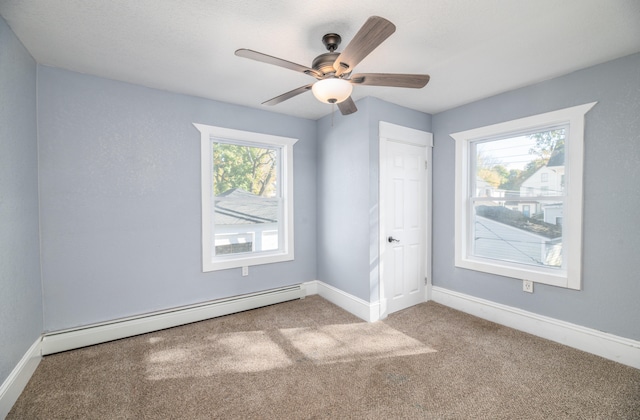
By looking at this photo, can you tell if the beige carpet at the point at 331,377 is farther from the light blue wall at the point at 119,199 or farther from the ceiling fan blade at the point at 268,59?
the ceiling fan blade at the point at 268,59

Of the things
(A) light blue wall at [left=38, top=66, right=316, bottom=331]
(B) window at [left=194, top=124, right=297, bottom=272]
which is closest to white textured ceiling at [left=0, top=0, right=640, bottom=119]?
(A) light blue wall at [left=38, top=66, right=316, bottom=331]

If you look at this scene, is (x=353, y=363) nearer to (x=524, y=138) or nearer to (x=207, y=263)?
(x=207, y=263)

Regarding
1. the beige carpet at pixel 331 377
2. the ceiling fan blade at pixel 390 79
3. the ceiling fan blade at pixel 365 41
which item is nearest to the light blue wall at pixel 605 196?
the beige carpet at pixel 331 377

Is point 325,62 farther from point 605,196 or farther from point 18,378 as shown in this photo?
point 18,378

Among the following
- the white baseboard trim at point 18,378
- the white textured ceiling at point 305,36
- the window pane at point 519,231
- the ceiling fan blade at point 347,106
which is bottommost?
the white baseboard trim at point 18,378

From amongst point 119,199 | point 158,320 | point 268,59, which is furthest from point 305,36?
point 158,320

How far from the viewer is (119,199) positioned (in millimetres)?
2643

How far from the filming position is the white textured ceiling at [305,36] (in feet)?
5.43

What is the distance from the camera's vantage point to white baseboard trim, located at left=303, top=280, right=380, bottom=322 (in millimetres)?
3008

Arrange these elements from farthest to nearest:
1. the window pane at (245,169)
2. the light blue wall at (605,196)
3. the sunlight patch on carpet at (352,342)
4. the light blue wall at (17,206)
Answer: the window pane at (245,169) < the sunlight patch on carpet at (352,342) < the light blue wall at (605,196) < the light blue wall at (17,206)

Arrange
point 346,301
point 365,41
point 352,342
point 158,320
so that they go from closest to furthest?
point 365,41 → point 352,342 → point 158,320 → point 346,301

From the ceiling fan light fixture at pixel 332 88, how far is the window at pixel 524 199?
6.97ft

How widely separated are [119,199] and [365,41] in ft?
8.57

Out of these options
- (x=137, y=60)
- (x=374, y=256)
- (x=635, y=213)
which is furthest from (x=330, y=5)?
(x=635, y=213)
